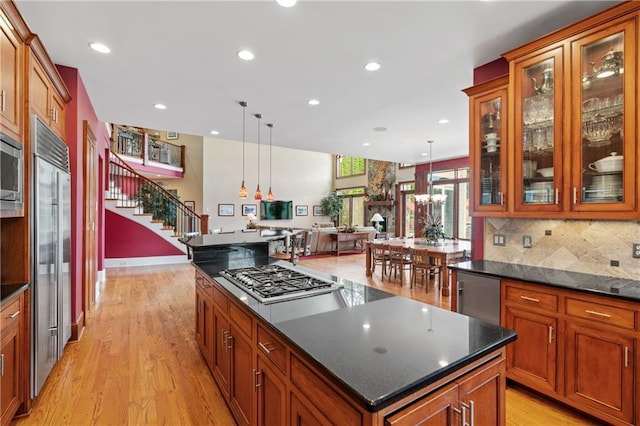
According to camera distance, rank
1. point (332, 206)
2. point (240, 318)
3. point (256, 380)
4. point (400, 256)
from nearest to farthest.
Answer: point (256, 380) < point (240, 318) < point (400, 256) < point (332, 206)

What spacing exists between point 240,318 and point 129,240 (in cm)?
734

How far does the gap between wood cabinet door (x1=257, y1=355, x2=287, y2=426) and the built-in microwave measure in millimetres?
1825

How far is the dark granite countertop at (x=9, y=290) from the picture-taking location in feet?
6.13

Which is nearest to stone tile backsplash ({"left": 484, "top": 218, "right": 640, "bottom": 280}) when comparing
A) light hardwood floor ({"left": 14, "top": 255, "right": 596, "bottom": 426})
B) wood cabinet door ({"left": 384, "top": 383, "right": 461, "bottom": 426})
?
light hardwood floor ({"left": 14, "top": 255, "right": 596, "bottom": 426})

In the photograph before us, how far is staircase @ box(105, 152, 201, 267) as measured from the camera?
302 inches

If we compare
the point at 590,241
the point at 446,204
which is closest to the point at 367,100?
the point at 590,241

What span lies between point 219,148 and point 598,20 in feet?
36.8

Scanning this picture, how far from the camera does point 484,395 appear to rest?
1218mm

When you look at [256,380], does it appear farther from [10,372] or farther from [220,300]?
[10,372]

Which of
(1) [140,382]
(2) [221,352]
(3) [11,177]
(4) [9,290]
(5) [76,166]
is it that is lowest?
(1) [140,382]

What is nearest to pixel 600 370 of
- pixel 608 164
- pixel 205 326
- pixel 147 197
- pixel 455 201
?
pixel 608 164

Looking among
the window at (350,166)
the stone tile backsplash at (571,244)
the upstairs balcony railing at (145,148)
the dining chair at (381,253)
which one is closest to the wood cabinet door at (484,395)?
the stone tile backsplash at (571,244)

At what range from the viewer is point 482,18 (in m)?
2.37

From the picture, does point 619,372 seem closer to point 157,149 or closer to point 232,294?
point 232,294
